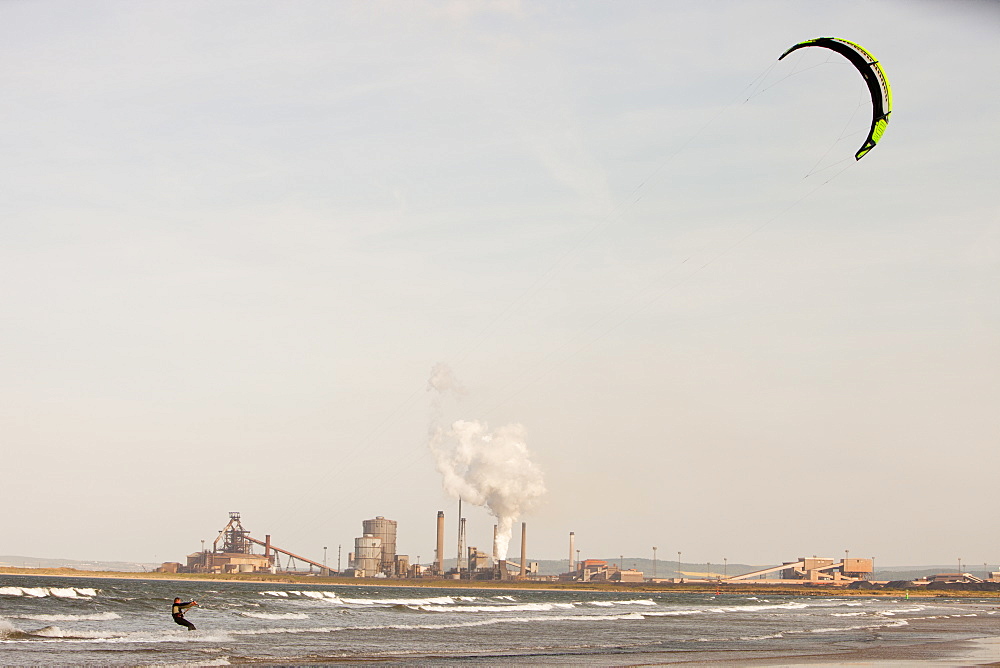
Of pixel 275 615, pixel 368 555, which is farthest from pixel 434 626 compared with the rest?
pixel 368 555

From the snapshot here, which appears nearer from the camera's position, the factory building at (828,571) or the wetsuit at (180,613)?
the wetsuit at (180,613)

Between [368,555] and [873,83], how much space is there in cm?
13930

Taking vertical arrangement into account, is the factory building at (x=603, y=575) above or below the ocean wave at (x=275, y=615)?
below

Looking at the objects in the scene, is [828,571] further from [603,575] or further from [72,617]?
[72,617]

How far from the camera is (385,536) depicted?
520 feet

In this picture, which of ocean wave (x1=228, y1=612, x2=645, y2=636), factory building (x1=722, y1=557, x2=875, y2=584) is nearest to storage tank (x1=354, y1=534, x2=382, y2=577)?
factory building (x1=722, y1=557, x2=875, y2=584)

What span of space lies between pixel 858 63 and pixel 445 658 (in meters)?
18.8

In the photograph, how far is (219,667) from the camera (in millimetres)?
22625

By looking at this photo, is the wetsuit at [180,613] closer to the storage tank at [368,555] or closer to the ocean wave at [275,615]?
the ocean wave at [275,615]

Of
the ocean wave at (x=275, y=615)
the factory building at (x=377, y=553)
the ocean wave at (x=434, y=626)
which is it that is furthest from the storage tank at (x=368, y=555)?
the ocean wave at (x=275, y=615)

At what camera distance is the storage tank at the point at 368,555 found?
155m

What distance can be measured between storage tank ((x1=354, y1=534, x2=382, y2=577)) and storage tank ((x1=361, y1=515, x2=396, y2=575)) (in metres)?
0.69

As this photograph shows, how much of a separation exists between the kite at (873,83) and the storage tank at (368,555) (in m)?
139

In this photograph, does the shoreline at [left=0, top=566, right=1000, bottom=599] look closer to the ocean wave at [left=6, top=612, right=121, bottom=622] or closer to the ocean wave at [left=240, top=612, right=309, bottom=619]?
the ocean wave at [left=240, top=612, right=309, bottom=619]
